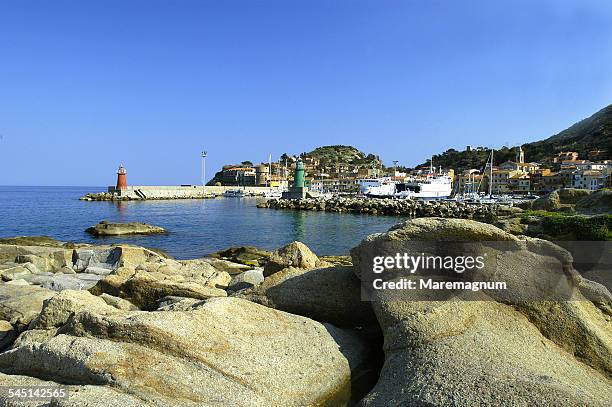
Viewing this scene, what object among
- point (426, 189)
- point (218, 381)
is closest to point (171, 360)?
point (218, 381)

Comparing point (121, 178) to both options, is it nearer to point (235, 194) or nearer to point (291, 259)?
point (235, 194)

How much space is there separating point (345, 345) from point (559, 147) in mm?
177850

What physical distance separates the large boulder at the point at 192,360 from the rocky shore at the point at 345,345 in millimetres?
15

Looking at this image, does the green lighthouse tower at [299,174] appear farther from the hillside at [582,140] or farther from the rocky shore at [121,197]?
the hillside at [582,140]

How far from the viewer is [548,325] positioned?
5695 millimetres

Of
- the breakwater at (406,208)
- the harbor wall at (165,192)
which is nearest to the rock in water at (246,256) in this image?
the breakwater at (406,208)

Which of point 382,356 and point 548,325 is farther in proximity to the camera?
point 382,356

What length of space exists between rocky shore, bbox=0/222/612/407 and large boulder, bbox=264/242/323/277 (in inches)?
62.9

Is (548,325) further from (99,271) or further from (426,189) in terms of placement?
(426,189)

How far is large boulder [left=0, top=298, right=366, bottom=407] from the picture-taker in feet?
15.2

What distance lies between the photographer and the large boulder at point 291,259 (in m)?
9.27

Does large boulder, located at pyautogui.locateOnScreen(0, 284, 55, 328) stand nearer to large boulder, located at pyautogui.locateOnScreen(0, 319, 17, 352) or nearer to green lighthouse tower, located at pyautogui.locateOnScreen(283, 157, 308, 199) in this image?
large boulder, located at pyautogui.locateOnScreen(0, 319, 17, 352)

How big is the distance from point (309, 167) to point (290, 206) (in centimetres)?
11377

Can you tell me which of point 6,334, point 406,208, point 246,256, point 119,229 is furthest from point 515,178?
point 6,334
